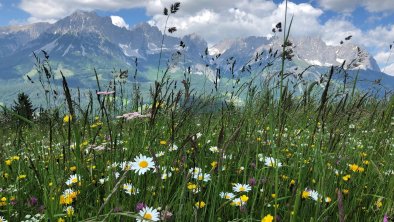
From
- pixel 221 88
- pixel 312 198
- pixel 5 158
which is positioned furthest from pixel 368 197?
pixel 5 158

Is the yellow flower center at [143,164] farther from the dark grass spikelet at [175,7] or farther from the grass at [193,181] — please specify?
the dark grass spikelet at [175,7]

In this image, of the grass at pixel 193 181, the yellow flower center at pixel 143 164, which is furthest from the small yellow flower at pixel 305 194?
the yellow flower center at pixel 143 164

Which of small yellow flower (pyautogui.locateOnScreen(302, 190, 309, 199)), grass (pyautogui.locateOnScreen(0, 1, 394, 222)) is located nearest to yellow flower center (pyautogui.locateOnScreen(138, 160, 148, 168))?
grass (pyautogui.locateOnScreen(0, 1, 394, 222))

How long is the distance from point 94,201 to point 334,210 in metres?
1.65

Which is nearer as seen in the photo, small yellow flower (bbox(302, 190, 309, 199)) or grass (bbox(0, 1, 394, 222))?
grass (bbox(0, 1, 394, 222))

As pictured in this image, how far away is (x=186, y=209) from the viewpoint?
2387 mm

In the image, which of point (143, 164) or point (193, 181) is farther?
point (193, 181)

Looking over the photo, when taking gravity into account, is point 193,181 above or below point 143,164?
below

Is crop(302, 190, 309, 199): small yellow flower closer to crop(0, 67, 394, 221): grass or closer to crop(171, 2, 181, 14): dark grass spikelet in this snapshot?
crop(0, 67, 394, 221): grass

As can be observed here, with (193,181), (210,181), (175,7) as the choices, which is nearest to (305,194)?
(210,181)

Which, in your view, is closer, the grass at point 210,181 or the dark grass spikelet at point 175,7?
the grass at point 210,181

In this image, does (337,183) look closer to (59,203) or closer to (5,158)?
(59,203)

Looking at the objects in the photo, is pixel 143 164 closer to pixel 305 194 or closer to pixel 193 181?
pixel 193 181

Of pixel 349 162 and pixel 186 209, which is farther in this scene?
pixel 349 162
